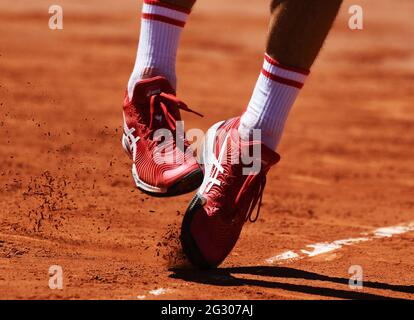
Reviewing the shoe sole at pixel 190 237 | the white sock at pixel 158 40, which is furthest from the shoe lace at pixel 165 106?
the shoe sole at pixel 190 237

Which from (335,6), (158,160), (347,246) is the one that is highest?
(335,6)

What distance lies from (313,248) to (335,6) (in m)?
1.25

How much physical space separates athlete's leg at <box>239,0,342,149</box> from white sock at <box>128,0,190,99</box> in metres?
0.52

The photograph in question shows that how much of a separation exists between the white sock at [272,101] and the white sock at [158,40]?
538 mm

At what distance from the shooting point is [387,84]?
933 centimetres

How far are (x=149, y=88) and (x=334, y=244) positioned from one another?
1.16 meters

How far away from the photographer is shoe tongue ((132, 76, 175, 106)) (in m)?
4.02

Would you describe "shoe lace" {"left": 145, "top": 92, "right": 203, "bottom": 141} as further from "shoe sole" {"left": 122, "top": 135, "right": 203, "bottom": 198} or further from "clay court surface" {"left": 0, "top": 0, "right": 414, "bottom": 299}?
"clay court surface" {"left": 0, "top": 0, "right": 414, "bottom": 299}

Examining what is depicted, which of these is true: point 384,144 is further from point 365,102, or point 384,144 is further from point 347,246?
point 347,246

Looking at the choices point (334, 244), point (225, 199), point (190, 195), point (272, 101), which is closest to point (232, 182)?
point (225, 199)

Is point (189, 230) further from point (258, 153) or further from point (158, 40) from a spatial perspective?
point (158, 40)

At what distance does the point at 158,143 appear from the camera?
3928 millimetres

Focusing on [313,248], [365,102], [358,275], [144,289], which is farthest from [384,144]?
[144,289]

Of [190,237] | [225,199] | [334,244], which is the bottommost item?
[334,244]
